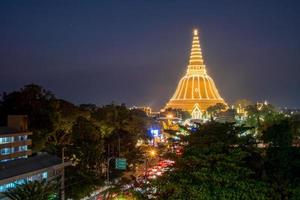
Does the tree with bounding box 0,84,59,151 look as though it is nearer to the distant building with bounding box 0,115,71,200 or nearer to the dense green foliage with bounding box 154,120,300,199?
the distant building with bounding box 0,115,71,200

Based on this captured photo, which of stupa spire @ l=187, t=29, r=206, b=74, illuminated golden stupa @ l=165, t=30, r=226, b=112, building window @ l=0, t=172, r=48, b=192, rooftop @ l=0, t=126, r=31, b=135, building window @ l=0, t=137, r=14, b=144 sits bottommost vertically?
building window @ l=0, t=172, r=48, b=192

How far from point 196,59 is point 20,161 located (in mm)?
75731

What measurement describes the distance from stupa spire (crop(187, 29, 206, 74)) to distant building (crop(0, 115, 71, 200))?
66196 mm

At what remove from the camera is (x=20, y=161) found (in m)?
27.5

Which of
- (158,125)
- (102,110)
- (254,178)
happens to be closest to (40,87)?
(102,110)

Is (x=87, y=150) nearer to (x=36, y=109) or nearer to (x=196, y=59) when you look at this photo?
(x=36, y=109)

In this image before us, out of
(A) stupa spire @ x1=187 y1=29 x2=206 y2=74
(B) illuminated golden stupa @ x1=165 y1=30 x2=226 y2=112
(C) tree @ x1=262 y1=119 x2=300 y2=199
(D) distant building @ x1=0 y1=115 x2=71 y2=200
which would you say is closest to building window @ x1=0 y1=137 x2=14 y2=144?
(D) distant building @ x1=0 y1=115 x2=71 y2=200

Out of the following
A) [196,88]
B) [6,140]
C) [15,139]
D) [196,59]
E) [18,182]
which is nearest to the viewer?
[18,182]

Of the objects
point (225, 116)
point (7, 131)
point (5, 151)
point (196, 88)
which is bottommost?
point (5, 151)

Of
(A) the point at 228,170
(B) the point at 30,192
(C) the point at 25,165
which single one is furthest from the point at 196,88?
(A) the point at 228,170

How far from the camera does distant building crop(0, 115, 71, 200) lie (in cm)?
2430

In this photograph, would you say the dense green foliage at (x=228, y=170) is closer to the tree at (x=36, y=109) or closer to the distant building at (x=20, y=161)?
the distant building at (x=20, y=161)

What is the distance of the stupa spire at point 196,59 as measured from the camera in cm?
9938

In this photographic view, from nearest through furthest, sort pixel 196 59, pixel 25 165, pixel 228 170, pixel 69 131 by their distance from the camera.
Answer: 1. pixel 228 170
2. pixel 25 165
3. pixel 69 131
4. pixel 196 59
